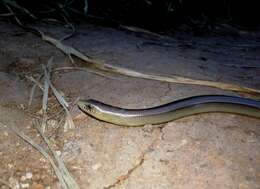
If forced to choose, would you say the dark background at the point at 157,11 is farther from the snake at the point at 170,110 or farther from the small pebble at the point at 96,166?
the small pebble at the point at 96,166

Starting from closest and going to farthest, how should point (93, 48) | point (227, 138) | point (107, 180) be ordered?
point (107, 180) < point (227, 138) < point (93, 48)

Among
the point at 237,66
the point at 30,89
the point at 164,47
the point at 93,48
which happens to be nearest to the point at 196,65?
the point at 237,66

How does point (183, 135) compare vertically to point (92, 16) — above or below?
above

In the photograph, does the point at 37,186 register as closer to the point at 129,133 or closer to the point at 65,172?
the point at 65,172

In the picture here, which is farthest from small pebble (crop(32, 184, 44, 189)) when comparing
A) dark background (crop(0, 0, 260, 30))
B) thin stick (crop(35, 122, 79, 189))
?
dark background (crop(0, 0, 260, 30))

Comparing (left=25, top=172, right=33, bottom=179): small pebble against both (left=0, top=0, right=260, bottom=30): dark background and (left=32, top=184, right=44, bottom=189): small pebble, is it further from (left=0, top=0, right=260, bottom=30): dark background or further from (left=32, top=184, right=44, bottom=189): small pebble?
(left=0, top=0, right=260, bottom=30): dark background

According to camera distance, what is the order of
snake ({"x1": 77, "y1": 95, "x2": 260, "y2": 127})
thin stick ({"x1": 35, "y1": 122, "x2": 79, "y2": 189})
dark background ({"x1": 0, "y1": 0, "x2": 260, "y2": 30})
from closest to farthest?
thin stick ({"x1": 35, "y1": 122, "x2": 79, "y2": 189})
snake ({"x1": 77, "y1": 95, "x2": 260, "y2": 127})
dark background ({"x1": 0, "y1": 0, "x2": 260, "y2": 30})

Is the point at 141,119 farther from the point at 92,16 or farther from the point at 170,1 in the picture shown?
the point at 170,1
